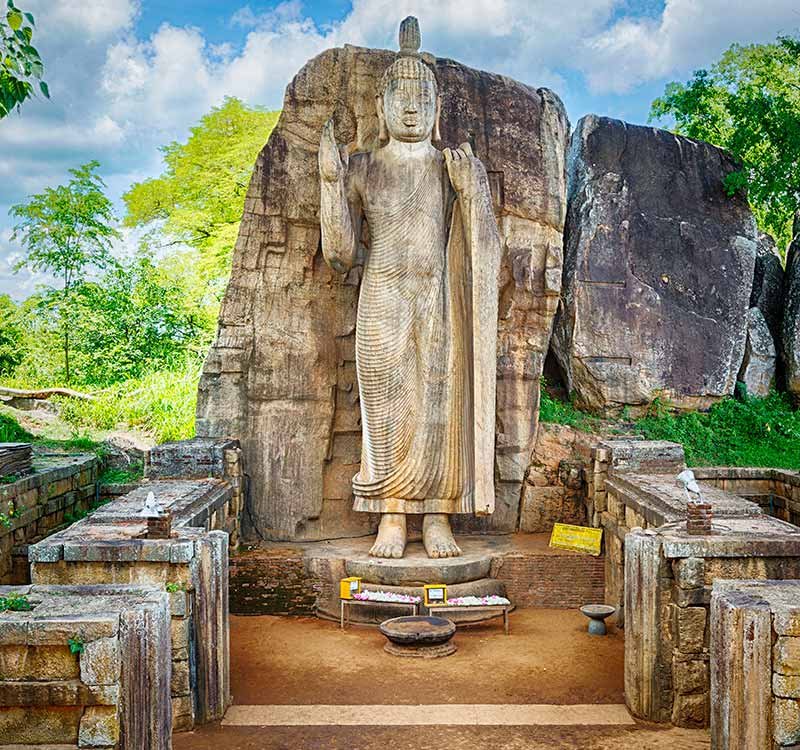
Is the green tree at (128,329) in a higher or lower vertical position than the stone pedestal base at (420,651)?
higher

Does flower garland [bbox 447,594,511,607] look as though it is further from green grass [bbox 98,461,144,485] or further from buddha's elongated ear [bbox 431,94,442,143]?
buddha's elongated ear [bbox 431,94,442,143]

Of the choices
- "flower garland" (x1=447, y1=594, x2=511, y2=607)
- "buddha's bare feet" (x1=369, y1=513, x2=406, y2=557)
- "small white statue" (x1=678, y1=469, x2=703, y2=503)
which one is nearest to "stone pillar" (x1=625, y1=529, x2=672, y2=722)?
"small white statue" (x1=678, y1=469, x2=703, y2=503)

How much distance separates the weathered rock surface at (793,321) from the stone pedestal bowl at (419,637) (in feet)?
19.8

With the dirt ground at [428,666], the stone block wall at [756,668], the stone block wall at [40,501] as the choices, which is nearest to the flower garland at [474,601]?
the dirt ground at [428,666]

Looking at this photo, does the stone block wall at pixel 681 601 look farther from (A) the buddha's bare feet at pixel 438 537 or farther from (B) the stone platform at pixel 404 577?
(A) the buddha's bare feet at pixel 438 537

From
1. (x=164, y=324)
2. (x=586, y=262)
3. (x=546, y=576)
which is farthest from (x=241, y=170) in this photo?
(x=546, y=576)

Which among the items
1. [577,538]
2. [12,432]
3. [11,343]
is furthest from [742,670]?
[11,343]

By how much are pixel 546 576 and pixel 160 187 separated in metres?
14.3

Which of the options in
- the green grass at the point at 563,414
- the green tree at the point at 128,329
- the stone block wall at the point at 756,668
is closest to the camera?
the stone block wall at the point at 756,668

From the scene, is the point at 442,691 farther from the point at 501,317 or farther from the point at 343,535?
the point at 501,317

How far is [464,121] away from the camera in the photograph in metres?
8.60

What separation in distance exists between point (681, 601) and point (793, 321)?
6620 millimetres

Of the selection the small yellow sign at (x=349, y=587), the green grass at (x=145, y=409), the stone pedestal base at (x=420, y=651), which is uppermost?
the green grass at (x=145, y=409)

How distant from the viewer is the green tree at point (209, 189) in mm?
17359
